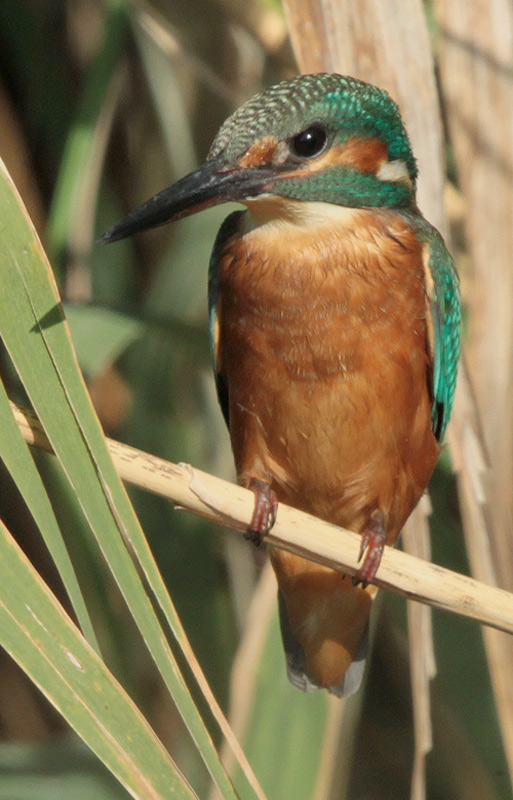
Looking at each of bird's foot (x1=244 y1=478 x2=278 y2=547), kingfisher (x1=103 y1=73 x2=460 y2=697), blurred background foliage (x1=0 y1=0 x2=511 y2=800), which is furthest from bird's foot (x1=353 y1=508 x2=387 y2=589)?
blurred background foliage (x1=0 y1=0 x2=511 y2=800)

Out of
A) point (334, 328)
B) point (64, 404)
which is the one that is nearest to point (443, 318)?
point (334, 328)

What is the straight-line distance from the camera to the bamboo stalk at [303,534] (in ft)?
4.22

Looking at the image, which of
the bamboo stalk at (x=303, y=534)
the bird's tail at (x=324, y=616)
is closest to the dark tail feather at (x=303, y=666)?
the bird's tail at (x=324, y=616)

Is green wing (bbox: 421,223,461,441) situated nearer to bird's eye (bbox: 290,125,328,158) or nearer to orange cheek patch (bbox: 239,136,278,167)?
bird's eye (bbox: 290,125,328,158)

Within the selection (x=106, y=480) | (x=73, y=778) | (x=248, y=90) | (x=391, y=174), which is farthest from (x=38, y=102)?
(x=106, y=480)

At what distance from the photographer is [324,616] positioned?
2.18m

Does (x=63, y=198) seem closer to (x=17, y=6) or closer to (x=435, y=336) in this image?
(x=17, y=6)

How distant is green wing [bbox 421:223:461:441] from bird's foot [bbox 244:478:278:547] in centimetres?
40

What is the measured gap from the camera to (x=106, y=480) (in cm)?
104

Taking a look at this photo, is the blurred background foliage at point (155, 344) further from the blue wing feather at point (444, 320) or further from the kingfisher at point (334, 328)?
the blue wing feather at point (444, 320)

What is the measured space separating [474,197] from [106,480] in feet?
4.18

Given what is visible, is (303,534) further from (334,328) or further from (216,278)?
(216,278)

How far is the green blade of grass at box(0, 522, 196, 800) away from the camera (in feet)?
3.25

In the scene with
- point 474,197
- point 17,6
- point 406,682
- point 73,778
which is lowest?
point 406,682
